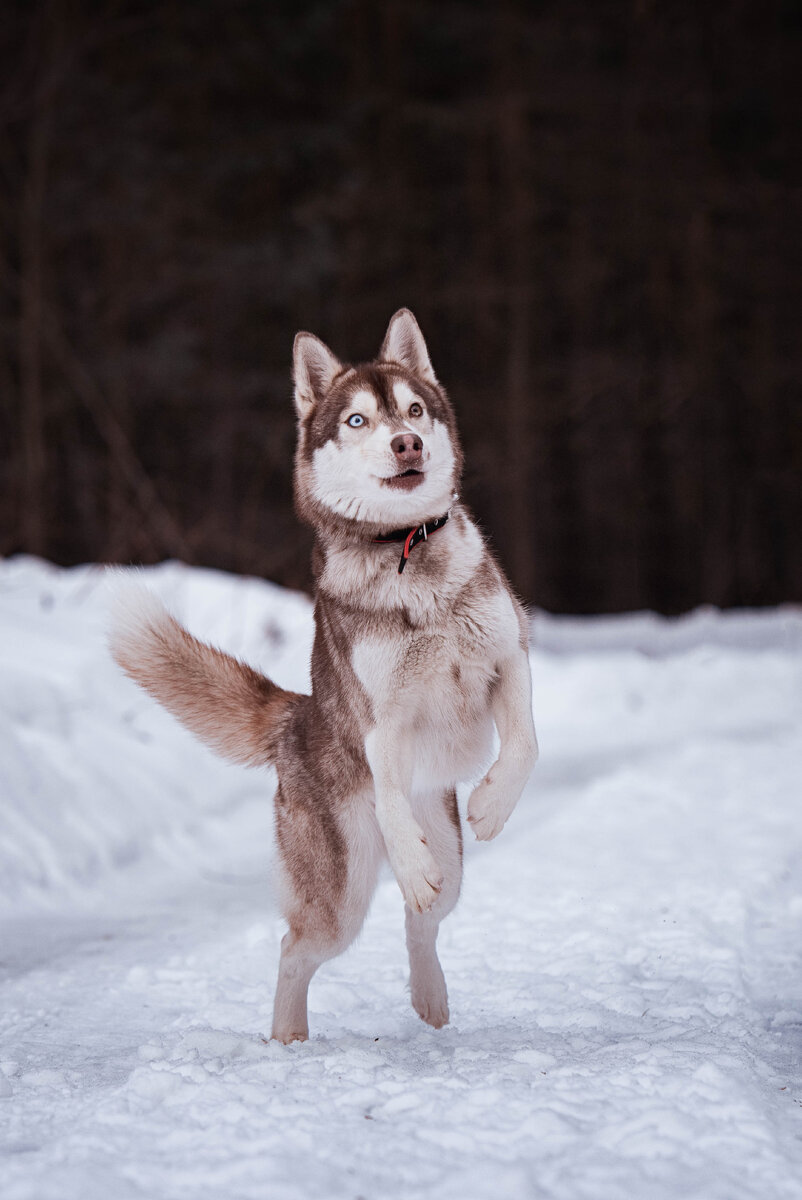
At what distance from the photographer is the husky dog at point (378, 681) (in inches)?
104

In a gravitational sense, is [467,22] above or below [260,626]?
above

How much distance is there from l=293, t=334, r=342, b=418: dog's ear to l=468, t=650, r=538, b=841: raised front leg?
101 centimetres

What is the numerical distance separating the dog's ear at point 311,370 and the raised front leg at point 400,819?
3.46 feet

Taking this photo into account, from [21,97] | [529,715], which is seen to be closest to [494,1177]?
[529,715]

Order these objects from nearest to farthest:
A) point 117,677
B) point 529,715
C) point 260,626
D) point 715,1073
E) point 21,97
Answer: point 715,1073
point 529,715
point 117,677
point 260,626
point 21,97

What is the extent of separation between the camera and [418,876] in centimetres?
250

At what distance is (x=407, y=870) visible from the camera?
251cm

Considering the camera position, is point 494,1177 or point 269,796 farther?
point 269,796

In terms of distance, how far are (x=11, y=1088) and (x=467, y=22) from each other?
13421mm

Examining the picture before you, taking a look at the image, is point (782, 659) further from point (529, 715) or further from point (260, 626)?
point (529, 715)

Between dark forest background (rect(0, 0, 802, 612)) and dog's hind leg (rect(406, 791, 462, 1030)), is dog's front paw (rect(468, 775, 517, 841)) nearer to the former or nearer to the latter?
dog's hind leg (rect(406, 791, 462, 1030))

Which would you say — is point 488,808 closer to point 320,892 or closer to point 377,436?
point 320,892

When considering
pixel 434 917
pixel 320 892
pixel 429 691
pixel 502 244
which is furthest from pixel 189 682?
pixel 502 244

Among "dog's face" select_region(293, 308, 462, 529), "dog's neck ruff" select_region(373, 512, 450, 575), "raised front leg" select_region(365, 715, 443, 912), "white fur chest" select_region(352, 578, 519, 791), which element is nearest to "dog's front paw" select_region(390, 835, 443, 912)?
"raised front leg" select_region(365, 715, 443, 912)
